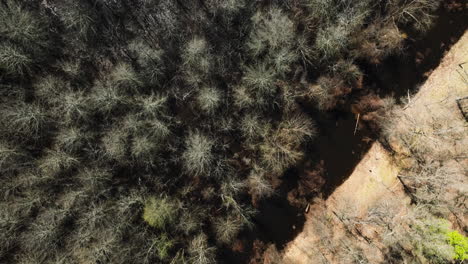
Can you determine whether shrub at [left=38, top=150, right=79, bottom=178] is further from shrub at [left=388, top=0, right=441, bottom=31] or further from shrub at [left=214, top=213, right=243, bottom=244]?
shrub at [left=388, top=0, right=441, bottom=31]

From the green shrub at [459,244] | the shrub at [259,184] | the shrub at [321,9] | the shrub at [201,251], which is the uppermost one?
the shrub at [321,9]

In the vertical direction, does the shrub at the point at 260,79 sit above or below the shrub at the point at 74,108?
above

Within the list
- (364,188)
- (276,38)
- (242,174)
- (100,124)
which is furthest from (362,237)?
(100,124)

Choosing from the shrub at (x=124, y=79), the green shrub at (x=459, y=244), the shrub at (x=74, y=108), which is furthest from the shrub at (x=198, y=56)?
the green shrub at (x=459, y=244)

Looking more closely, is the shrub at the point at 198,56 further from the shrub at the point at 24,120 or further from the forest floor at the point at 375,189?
the forest floor at the point at 375,189

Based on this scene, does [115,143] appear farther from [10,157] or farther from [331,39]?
[331,39]

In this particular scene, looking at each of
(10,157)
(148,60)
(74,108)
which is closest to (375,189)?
(148,60)

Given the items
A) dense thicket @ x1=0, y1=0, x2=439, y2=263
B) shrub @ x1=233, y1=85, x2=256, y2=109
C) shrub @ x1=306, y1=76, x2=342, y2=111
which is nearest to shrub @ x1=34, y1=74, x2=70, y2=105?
dense thicket @ x1=0, y1=0, x2=439, y2=263
